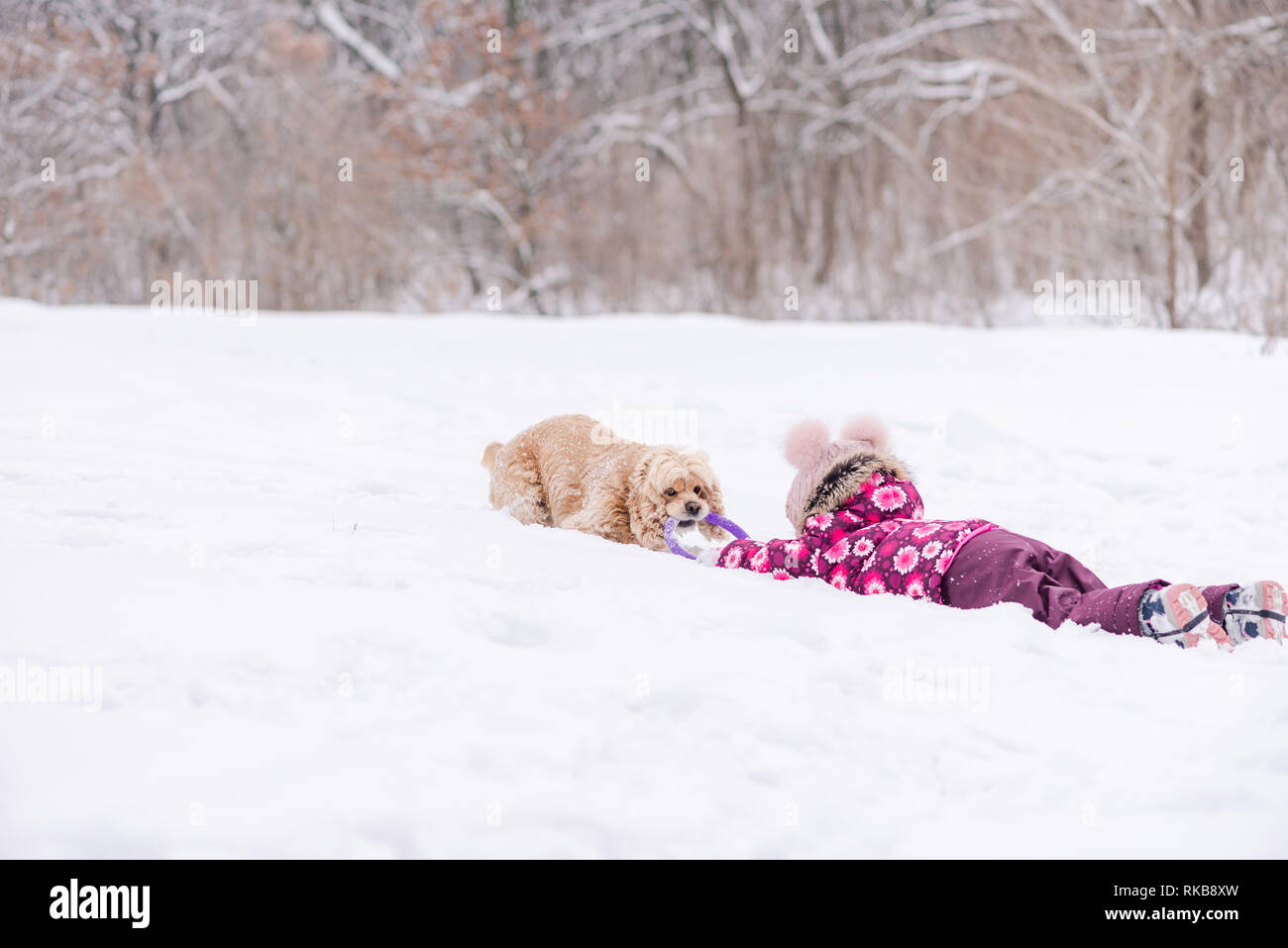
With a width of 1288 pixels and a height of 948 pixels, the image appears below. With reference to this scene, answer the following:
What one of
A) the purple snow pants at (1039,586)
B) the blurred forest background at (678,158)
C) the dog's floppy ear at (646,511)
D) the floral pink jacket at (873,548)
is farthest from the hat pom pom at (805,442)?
the blurred forest background at (678,158)

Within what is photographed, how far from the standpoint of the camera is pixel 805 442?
12.7 ft

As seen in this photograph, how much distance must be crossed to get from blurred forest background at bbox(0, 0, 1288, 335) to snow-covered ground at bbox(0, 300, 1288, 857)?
730 cm

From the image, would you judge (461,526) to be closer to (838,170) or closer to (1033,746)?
(1033,746)

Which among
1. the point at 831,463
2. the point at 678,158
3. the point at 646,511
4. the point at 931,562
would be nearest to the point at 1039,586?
the point at 931,562

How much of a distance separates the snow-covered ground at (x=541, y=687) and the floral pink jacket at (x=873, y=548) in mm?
132

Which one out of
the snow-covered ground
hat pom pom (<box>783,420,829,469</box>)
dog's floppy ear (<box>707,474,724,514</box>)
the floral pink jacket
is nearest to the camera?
the snow-covered ground

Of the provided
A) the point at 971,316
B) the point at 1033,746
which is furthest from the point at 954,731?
the point at 971,316

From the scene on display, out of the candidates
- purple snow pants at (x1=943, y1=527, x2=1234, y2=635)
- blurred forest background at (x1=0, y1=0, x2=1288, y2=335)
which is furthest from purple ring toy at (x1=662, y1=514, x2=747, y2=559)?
blurred forest background at (x1=0, y1=0, x2=1288, y2=335)

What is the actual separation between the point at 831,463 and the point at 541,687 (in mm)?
1726

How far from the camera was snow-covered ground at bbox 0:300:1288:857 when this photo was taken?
1876mm

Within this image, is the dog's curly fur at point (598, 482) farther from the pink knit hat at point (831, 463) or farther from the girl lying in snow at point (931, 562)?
the pink knit hat at point (831, 463)

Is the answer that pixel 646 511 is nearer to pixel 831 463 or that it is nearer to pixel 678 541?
pixel 678 541

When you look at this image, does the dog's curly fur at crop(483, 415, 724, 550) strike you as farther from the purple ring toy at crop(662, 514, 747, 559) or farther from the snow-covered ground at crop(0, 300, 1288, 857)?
the snow-covered ground at crop(0, 300, 1288, 857)
